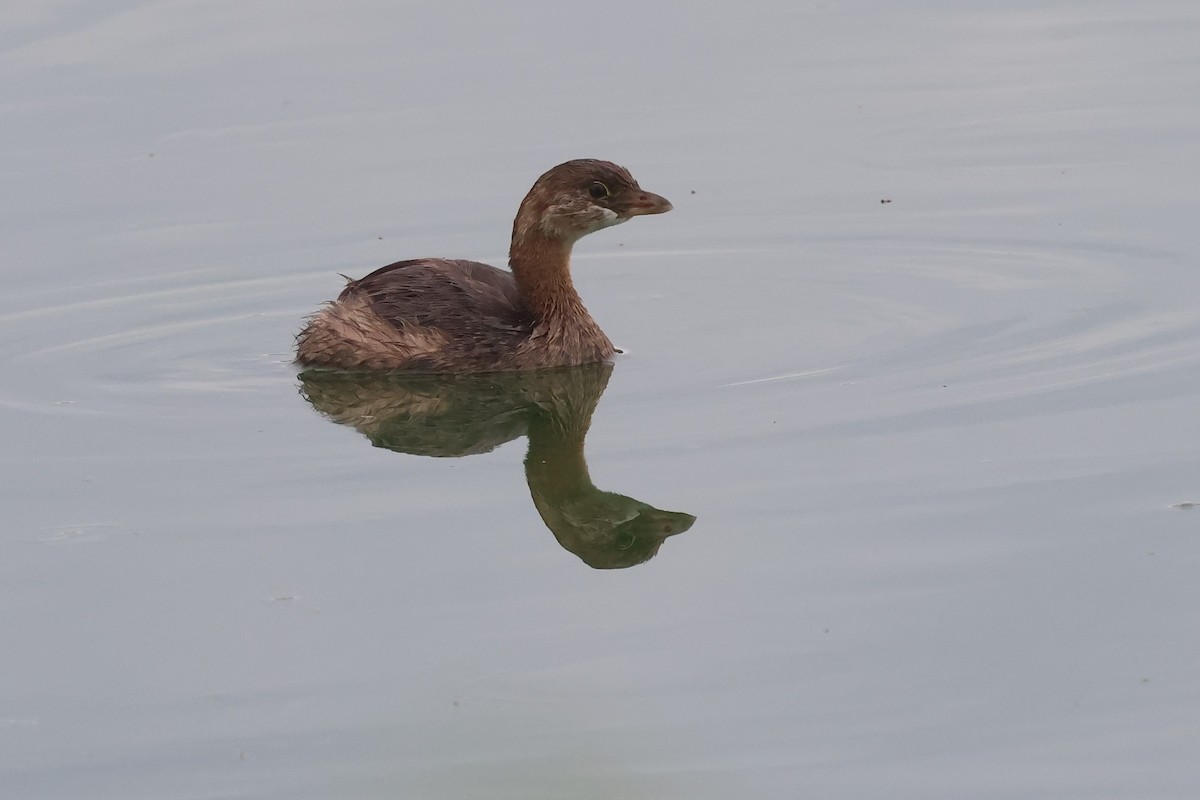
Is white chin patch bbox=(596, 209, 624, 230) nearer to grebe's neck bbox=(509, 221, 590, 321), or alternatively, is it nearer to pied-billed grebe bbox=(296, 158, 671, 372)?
pied-billed grebe bbox=(296, 158, 671, 372)

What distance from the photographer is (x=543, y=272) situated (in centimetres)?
1227

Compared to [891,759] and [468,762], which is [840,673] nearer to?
[891,759]

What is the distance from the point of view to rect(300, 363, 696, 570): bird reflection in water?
9.04 m

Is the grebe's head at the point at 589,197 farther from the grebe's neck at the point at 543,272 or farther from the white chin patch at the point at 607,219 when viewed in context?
the grebe's neck at the point at 543,272

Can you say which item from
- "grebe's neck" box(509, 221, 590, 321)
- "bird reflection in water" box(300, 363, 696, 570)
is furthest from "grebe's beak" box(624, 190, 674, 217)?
"bird reflection in water" box(300, 363, 696, 570)

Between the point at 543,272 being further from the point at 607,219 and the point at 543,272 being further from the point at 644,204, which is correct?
the point at 644,204

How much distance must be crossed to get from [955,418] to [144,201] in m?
6.92

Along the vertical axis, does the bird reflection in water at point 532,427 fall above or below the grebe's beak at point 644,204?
below

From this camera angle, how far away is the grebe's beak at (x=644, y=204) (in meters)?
12.0

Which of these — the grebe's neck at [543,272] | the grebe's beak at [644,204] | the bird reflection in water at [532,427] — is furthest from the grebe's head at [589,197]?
the bird reflection in water at [532,427]

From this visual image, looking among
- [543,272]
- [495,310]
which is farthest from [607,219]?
[495,310]

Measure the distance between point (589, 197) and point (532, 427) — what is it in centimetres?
170

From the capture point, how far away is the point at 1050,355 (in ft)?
36.2

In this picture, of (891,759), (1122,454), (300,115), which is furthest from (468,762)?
(300,115)
